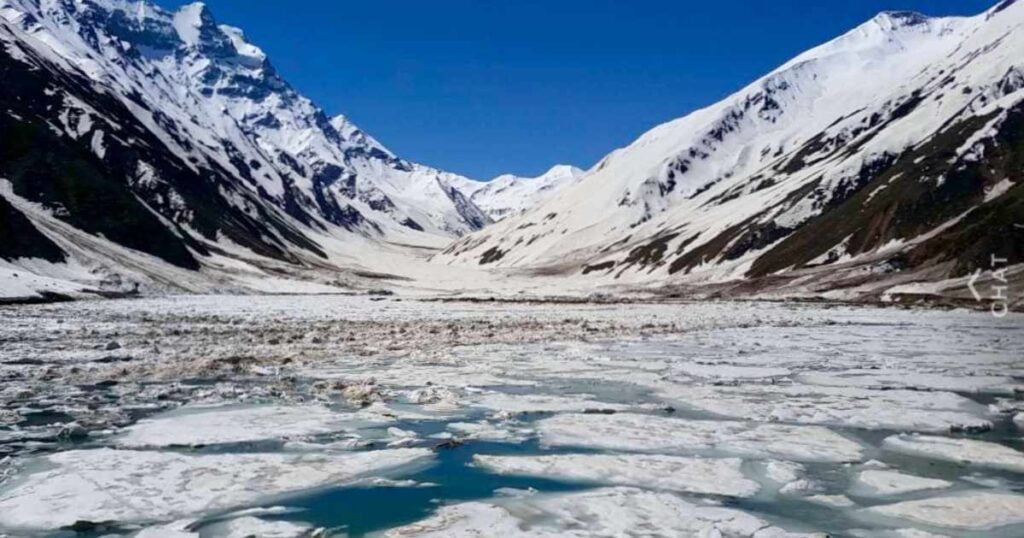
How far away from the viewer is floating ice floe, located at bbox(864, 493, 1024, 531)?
10.4m

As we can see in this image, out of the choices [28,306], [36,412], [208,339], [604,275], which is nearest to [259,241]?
[604,275]

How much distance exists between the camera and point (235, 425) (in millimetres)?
16297

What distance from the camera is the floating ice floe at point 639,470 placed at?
1230 centimetres

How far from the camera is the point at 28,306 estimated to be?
56.1m

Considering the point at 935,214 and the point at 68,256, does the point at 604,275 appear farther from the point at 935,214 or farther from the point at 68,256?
the point at 68,256

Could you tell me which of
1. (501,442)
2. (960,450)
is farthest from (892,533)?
(501,442)

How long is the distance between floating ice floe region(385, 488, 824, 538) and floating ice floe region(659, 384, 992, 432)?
25.0 feet

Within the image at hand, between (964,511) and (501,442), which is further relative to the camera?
(501,442)

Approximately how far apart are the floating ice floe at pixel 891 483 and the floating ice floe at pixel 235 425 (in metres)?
9.68

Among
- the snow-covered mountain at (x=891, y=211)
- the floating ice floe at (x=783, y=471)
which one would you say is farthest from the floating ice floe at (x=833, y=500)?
the snow-covered mountain at (x=891, y=211)

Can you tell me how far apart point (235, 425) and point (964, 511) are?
525 inches

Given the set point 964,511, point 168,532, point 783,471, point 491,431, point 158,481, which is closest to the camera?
point 168,532

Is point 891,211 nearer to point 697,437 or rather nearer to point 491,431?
point 697,437

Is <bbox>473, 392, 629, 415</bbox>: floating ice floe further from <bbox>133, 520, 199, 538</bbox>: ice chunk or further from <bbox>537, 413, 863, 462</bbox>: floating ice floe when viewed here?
<bbox>133, 520, 199, 538</bbox>: ice chunk
